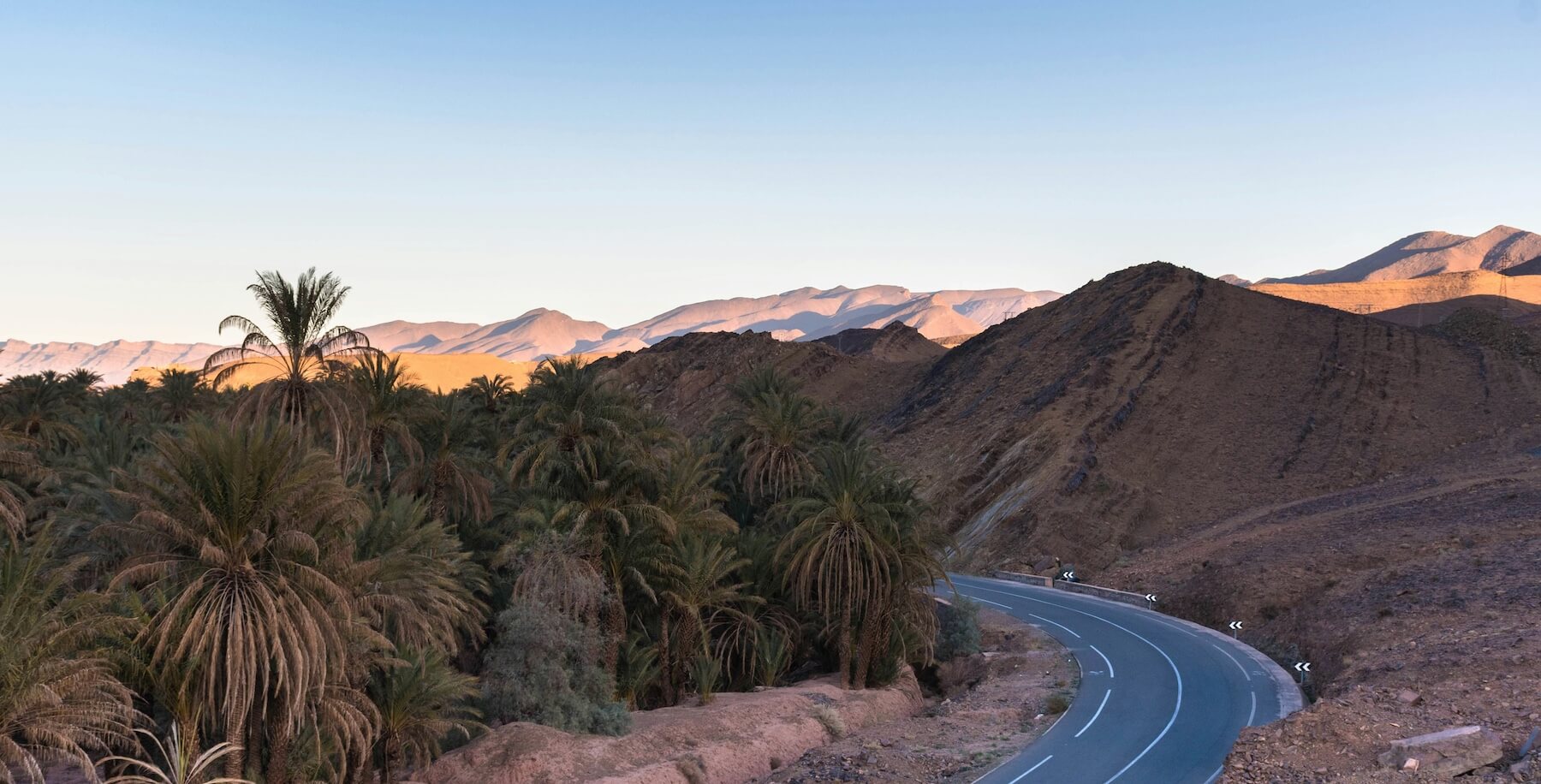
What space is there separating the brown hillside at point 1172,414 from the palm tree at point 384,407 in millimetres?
31101

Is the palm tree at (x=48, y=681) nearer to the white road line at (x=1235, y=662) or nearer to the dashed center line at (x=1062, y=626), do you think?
the white road line at (x=1235, y=662)

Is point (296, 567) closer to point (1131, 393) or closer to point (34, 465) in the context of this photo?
point (34, 465)

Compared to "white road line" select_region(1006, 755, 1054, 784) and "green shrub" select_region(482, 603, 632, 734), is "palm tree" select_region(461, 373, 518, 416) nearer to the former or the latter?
"green shrub" select_region(482, 603, 632, 734)

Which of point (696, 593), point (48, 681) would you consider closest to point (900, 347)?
point (696, 593)

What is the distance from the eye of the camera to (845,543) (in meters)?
31.0

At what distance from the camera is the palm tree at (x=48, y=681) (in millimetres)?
14273

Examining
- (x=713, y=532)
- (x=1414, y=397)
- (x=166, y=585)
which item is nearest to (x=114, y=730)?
(x=166, y=585)

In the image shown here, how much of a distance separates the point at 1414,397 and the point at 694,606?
5746 cm

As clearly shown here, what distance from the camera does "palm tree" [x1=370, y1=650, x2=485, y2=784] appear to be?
2181 cm

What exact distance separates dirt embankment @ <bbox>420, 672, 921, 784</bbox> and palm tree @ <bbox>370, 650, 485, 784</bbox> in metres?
0.58

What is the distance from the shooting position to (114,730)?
15977 millimetres

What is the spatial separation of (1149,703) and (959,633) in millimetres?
10191

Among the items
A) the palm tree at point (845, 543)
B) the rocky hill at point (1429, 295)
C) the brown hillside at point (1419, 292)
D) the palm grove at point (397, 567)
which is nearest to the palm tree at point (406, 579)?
the palm grove at point (397, 567)

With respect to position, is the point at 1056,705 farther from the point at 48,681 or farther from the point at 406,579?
the point at 48,681
